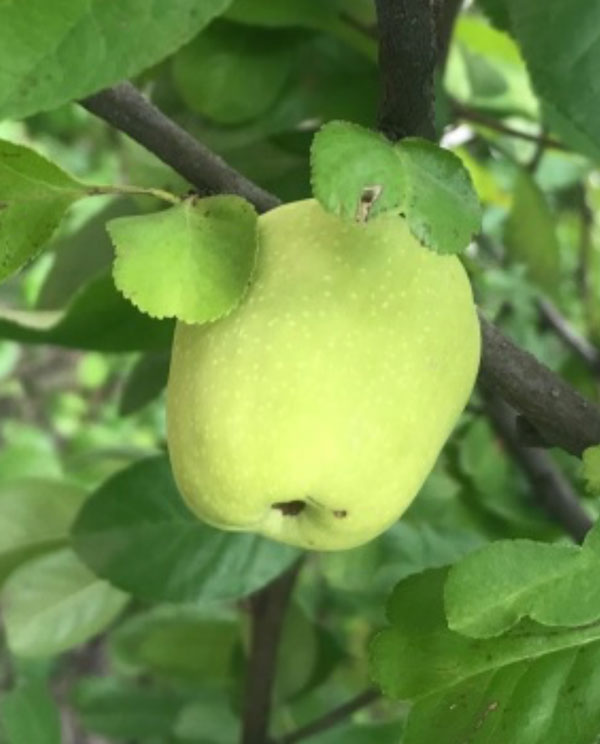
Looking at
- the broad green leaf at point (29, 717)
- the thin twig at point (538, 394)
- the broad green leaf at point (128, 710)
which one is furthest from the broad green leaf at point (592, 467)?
the broad green leaf at point (128, 710)

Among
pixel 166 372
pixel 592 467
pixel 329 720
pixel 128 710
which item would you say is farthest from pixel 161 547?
pixel 128 710

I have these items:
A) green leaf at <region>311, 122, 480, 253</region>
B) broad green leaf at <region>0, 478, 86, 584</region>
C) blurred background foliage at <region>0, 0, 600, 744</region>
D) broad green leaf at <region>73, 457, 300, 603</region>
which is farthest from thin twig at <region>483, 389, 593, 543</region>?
green leaf at <region>311, 122, 480, 253</region>

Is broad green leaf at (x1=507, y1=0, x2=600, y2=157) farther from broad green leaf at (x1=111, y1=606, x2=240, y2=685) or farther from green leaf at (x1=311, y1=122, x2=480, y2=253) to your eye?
broad green leaf at (x1=111, y1=606, x2=240, y2=685)

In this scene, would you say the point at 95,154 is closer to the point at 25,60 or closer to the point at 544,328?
the point at 544,328

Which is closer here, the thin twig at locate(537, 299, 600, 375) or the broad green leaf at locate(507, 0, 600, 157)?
the broad green leaf at locate(507, 0, 600, 157)

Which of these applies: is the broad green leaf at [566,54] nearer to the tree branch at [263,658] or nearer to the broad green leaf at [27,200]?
the broad green leaf at [27,200]

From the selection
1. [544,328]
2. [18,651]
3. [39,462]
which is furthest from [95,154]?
[18,651]
